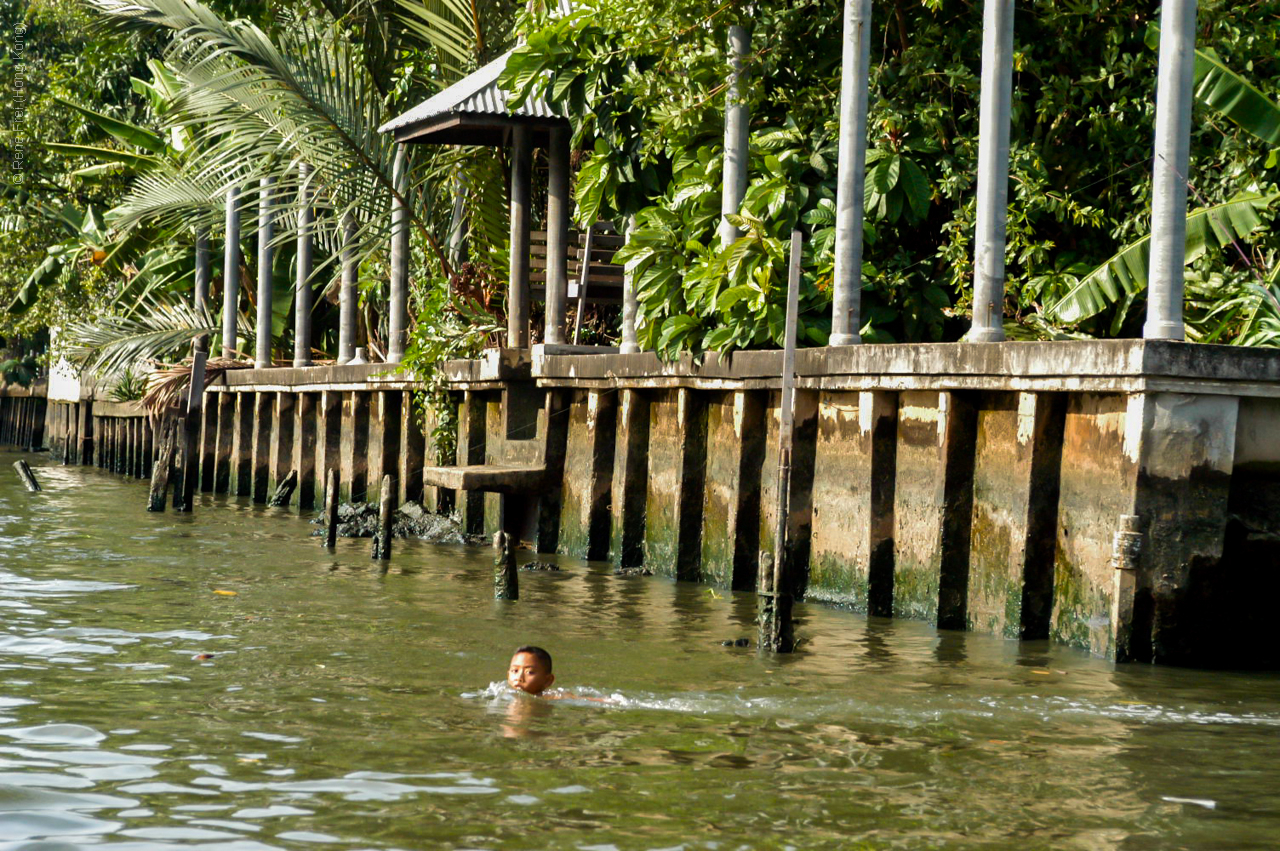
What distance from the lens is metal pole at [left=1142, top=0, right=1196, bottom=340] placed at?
9625 mm

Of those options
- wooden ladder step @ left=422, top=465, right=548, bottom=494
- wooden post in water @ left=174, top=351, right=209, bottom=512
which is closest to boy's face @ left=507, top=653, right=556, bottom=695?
wooden ladder step @ left=422, top=465, right=548, bottom=494

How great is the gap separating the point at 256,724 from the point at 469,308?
11876 millimetres

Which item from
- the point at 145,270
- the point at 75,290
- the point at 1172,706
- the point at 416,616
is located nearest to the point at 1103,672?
the point at 1172,706

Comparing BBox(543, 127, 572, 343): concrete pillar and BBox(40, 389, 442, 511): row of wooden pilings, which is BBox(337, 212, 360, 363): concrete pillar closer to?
BBox(40, 389, 442, 511): row of wooden pilings

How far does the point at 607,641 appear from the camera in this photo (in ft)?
36.8

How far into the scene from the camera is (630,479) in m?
15.5

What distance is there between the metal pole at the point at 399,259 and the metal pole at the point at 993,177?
37.1 feet

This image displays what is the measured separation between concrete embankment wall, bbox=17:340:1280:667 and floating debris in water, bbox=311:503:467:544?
1.67 ft

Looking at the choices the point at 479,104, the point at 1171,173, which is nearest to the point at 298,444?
the point at 479,104

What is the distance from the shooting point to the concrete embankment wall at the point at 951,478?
375 inches

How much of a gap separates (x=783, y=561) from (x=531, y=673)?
6.21 feet

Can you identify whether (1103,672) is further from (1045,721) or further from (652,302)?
(652,302)

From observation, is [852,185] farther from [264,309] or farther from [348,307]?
[264,309]

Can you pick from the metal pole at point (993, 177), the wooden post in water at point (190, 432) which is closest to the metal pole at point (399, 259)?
the wooden post in water at point (190, 432)
